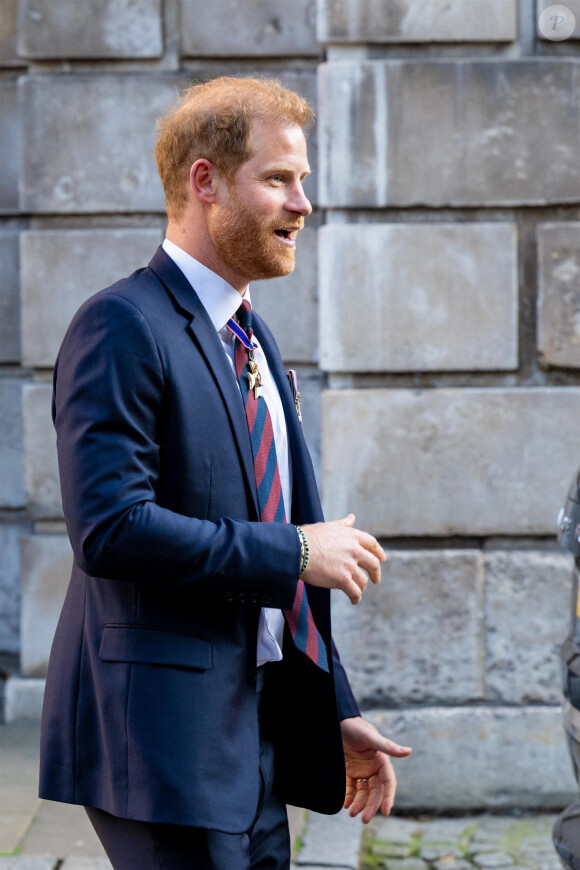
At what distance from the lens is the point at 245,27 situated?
4.41 m

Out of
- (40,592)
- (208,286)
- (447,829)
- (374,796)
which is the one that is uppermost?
(208,286)

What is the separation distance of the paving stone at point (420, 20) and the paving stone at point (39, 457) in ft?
6.01

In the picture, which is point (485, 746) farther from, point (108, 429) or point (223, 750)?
point (108, 429)

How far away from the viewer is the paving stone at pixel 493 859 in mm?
3604

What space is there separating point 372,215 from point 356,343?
48 cm

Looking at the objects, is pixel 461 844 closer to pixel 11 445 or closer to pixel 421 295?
pixel 421 295

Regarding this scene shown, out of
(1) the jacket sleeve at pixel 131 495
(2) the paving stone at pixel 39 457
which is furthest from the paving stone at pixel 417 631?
(1) the jacket sleeve at pixel 131 495

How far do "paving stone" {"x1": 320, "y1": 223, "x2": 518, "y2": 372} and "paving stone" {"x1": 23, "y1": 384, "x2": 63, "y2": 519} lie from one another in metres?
1.28

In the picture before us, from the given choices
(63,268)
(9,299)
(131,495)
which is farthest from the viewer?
(9,299)

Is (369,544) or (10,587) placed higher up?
(369,544)

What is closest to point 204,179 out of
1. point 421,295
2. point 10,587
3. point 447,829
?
point 421,295

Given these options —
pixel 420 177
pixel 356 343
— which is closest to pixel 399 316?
pixel 356 343

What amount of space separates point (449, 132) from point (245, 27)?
0.99 m

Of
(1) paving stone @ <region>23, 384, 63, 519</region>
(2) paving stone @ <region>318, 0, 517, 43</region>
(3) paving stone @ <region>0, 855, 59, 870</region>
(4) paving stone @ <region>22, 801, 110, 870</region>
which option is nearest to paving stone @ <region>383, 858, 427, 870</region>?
(4) paving stone @ <region>22, 801, 110, 870</region>
